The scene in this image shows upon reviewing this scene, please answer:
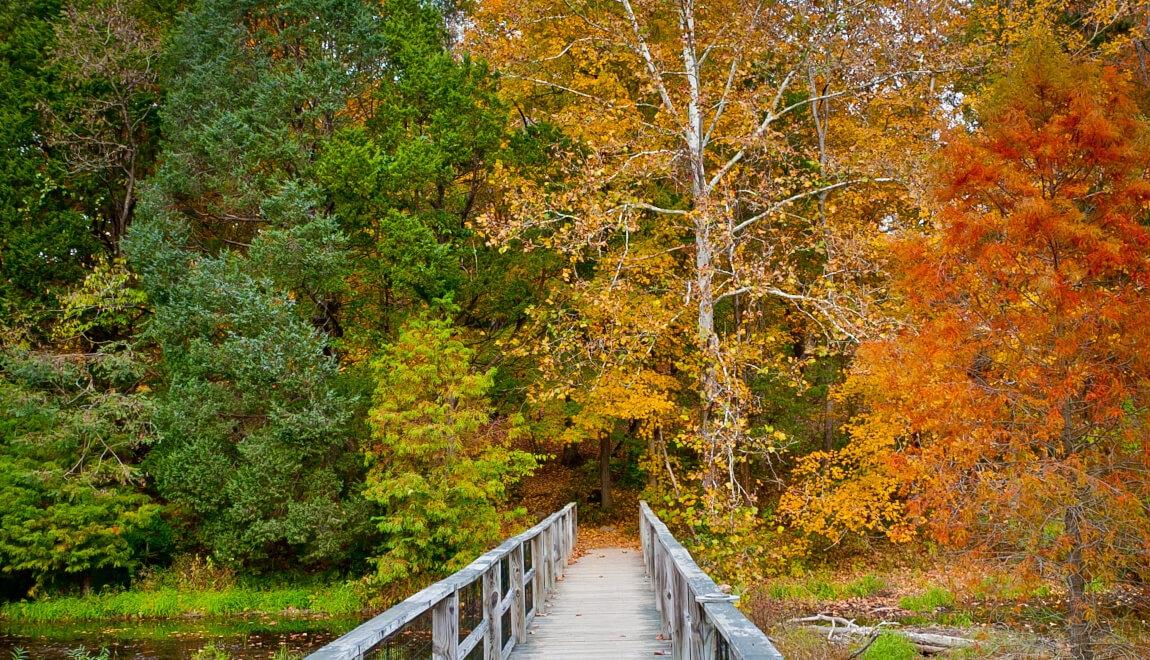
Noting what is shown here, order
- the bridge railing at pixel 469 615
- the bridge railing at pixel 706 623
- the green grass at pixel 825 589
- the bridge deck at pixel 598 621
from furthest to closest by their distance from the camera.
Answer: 1. the green grass at pixel 825 589
2. the bridge deck at pixel 598 621
3. the bridge railing at pixel 469 615
4. the bridge railing at pixel 706 623

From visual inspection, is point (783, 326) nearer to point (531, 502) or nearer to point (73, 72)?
point (531, 502)

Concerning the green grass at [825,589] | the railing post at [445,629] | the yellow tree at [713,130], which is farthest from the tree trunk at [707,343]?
the railing post at [445,629]

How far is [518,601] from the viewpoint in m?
8.30

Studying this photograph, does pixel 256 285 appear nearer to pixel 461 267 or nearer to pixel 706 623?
pixel 461 267

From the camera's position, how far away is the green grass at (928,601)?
1570 cm

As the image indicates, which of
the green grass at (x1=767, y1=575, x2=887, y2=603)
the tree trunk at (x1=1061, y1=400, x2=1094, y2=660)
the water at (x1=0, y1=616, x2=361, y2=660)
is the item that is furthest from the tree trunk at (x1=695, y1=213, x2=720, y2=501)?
the water at (x1=0, y1=616, x2=361, y2=660)

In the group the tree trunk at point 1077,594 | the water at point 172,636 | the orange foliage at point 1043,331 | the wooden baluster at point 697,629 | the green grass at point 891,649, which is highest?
the orange foliage at point 1043,331

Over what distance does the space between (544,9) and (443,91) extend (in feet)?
9.35

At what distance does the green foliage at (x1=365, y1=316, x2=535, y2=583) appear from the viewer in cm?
1636

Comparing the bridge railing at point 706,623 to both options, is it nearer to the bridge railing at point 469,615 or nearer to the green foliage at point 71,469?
the bridge railing at point 469,615

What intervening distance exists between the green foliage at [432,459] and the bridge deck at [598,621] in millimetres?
3209

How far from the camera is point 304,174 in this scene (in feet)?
65.1

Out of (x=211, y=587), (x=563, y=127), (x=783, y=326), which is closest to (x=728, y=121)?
(x=563, y=127)

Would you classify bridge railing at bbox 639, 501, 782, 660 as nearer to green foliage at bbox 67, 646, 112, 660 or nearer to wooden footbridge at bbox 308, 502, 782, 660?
wooden footbridge at bbox 308, 502, 782, 660
